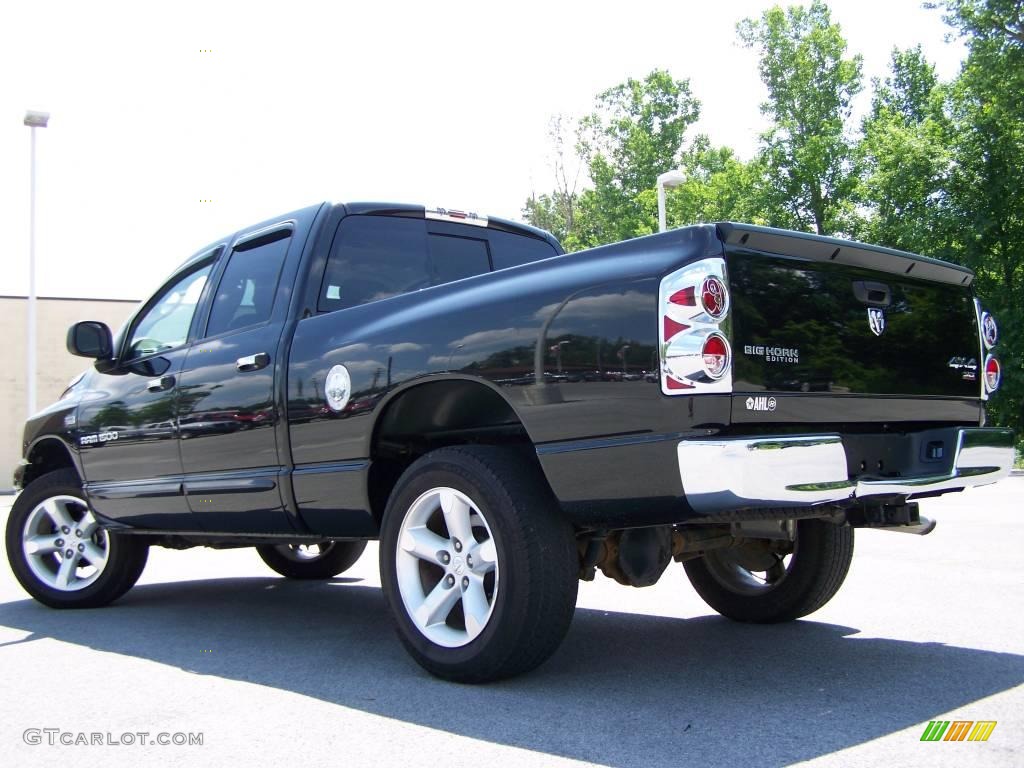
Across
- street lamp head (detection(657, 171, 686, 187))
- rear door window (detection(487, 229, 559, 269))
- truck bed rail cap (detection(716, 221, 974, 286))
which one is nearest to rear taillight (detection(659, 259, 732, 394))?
truck bed rail cap (detection(716, 221, 974, 286))

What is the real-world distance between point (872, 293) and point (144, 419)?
386 centimetres

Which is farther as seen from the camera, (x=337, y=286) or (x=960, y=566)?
(x=960, y=566)

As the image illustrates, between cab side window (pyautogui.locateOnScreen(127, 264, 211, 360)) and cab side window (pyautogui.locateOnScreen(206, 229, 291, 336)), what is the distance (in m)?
0.26

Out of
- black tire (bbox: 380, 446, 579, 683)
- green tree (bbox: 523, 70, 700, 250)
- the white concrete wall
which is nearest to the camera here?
black tire (bbox: 380, 446, 579, 683)

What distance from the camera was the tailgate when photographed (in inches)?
135

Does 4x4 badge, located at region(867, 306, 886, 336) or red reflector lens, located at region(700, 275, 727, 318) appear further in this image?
4x4 badge, located at region(867, 306, 886, 336)

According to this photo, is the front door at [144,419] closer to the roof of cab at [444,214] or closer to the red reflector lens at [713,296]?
the roof of cab at [444,214]

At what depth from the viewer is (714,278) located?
3352 mm

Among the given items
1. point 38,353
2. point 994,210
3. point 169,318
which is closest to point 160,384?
point 169,318

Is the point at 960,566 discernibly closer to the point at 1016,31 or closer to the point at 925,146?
the point at 1016,31

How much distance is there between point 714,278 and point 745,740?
1.45 m

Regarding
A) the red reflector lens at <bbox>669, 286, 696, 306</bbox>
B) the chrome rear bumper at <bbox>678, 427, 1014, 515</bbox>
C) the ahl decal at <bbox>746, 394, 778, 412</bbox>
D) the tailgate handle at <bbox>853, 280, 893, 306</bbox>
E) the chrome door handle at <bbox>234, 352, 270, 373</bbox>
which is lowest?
the chrome rear bumper at <bbox>678, 427, 1014, 515</bbox>

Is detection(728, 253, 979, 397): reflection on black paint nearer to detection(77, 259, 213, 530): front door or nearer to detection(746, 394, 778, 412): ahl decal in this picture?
detection(746, 394, 778, 412): ahl decal

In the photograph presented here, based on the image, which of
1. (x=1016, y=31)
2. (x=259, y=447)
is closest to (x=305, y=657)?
(x=259, y=447)
